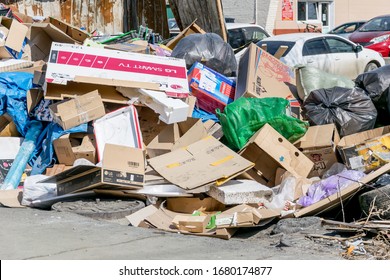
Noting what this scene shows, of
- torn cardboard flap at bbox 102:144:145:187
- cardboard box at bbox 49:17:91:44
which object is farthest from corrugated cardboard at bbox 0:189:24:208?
cardboard box at bbox 49:17:91:44

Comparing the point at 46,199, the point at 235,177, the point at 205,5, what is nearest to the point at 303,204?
the point at 235,177

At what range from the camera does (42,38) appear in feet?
36.9

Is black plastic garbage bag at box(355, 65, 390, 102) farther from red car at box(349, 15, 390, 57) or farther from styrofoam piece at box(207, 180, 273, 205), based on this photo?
red car at box(349, 15, 390, 57)

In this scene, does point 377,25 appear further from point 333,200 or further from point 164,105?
point 333,200

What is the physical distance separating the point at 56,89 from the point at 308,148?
2924 mm

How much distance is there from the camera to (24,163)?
8734mm

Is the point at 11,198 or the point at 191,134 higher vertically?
the point at 191,134

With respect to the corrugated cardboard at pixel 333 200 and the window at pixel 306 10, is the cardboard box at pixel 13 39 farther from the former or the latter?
the window at pixel 306 10

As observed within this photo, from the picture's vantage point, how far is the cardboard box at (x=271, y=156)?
305 inches

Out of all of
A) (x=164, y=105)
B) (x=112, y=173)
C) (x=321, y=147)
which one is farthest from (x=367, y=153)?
Answer: (x=112, y=173)

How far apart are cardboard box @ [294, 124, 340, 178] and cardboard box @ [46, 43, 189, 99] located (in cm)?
156

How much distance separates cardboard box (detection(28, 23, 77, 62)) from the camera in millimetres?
11016

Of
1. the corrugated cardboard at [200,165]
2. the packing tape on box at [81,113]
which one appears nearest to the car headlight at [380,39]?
the corrugated cardboard at [200,165]

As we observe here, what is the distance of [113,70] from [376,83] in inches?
123
